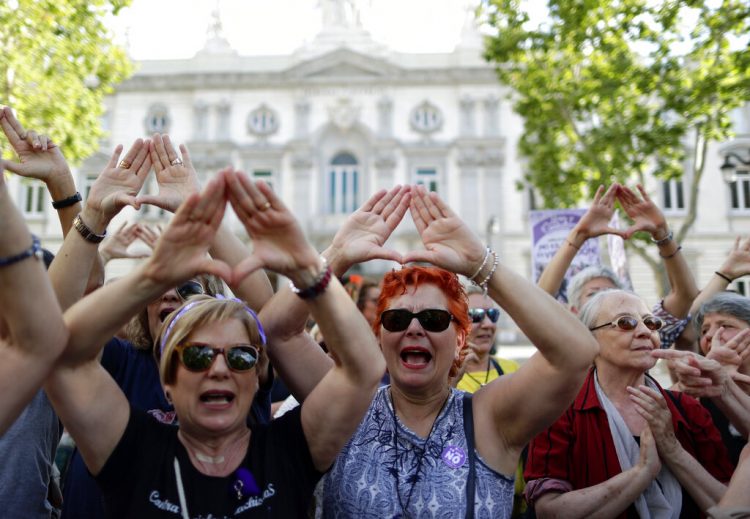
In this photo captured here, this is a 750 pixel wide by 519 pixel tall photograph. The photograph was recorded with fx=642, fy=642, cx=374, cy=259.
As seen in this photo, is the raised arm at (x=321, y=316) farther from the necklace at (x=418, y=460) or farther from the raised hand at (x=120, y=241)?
the raised hand at (x=120, y=241)

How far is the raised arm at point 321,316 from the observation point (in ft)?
6.04

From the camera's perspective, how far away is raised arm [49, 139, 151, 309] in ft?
7.84

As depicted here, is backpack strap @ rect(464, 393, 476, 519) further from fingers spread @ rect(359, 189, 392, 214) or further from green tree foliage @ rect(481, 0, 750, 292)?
green tree foliage @ rect(481, 0, 750, 292)

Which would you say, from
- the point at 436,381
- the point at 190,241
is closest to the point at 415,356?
the point at 436,381

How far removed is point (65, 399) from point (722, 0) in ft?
38.9

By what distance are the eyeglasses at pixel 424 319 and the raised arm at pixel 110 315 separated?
83 cm

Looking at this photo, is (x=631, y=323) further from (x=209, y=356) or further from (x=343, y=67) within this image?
(x=343, y=67)

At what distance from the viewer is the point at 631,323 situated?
3.05 meters

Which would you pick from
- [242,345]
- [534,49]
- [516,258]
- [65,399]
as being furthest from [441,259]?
[516,258]

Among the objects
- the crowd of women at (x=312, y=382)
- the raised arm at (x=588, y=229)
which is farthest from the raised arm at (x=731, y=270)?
the crowd of women at (x=312, y=382)

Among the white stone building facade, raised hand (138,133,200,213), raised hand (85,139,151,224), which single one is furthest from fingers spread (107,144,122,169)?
the white stone building facade

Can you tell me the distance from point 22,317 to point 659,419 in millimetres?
2409

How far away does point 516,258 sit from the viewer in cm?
2616

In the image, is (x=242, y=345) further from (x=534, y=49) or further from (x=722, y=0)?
(x=534, y=49)
